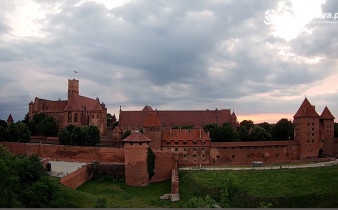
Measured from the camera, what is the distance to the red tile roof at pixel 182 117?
279 feet

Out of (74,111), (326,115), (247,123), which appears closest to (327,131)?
(326,115)

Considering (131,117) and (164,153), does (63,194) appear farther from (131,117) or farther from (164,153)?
(131,117)

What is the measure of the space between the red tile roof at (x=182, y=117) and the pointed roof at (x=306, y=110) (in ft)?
84.3

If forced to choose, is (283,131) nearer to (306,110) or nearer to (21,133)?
(306,110)

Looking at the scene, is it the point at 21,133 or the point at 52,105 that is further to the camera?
the point at 52,105

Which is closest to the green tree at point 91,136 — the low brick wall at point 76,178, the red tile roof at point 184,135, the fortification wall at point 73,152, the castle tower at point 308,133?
the fortification wall at point 73,152

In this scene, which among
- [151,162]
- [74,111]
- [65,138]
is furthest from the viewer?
[74,111]

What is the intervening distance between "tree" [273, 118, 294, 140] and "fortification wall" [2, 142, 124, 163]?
106ft

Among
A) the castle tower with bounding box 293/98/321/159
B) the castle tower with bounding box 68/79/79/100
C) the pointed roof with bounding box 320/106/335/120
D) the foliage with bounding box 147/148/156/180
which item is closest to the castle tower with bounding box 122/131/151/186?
the foliage with bounding box 147/148/156/180

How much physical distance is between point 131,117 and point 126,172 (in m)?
40.0

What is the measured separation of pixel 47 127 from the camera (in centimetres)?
7519

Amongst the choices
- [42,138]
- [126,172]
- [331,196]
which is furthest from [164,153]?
[42,138]

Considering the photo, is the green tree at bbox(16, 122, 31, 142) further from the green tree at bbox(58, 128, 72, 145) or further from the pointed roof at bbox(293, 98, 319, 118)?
the pointed roof at bbox(293, 98, 319, 118)

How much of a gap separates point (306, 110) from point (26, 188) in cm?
4706
